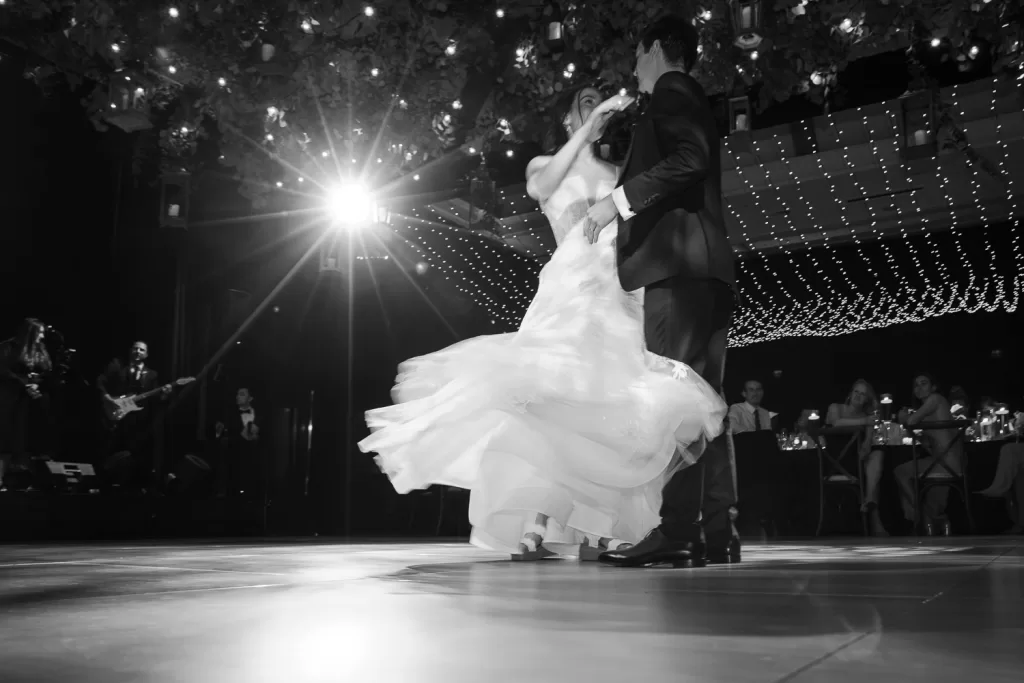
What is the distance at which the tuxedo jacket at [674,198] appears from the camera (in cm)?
242

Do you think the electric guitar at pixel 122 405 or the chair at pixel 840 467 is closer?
the chair at pixel 840 467

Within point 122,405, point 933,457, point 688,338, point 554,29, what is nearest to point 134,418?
point 122,405

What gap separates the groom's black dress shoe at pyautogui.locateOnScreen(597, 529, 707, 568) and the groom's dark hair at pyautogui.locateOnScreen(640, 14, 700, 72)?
128cm

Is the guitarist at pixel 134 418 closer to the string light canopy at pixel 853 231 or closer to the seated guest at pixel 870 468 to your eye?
the string light canopy at pixel 853 231

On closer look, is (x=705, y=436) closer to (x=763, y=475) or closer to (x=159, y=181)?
(x=763, y=475)

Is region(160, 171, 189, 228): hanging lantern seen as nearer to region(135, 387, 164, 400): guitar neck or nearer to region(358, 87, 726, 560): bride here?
region(135, 387, 164, 400): guitar neck

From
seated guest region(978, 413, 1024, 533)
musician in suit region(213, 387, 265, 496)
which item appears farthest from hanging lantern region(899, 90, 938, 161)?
musician in suit region(213, 387, 265, 496)

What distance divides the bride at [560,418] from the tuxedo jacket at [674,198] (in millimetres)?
242

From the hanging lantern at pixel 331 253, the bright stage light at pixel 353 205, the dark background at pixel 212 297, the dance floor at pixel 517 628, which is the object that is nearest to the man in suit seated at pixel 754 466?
the dark background at pixel 212 297

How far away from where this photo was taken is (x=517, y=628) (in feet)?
3.63

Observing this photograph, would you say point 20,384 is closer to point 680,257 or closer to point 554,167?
point 554,167

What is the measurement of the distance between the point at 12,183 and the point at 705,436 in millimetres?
7742

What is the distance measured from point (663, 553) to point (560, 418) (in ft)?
1.37

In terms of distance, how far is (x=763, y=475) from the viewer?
23.9 feet
